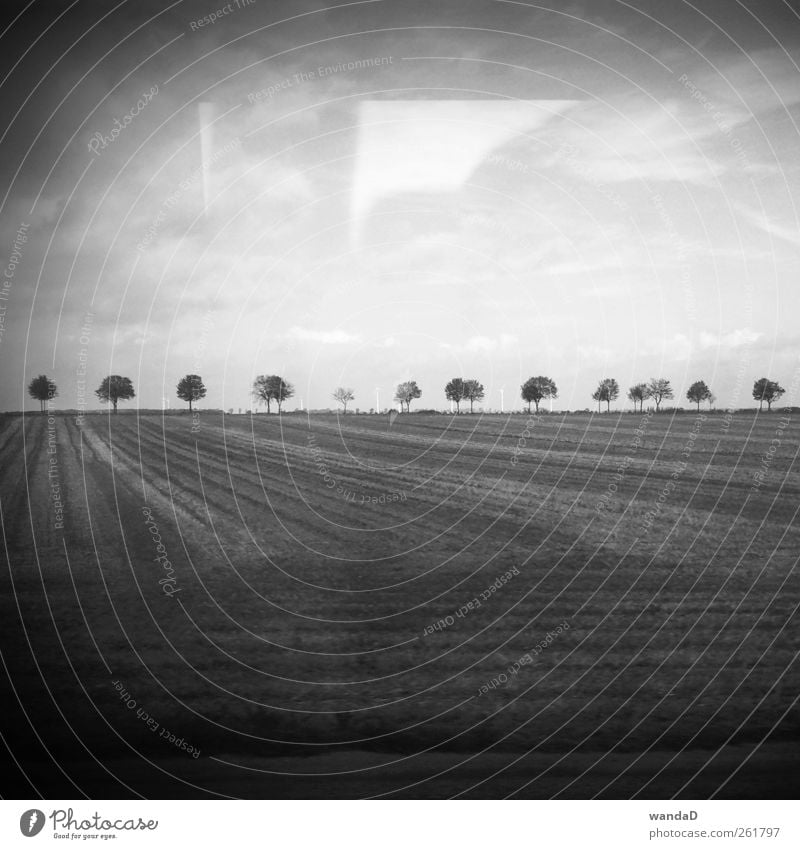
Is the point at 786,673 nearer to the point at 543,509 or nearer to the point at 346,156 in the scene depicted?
the point at 543,509

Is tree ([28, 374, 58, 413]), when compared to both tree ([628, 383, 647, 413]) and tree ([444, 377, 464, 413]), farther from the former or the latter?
tree ([628, 383, 647, 413])

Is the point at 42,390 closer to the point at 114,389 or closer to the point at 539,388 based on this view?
the point at 114,389

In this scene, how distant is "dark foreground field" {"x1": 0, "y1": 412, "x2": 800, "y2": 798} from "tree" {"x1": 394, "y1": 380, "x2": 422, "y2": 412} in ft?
0.80

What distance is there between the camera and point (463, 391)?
4.76 m

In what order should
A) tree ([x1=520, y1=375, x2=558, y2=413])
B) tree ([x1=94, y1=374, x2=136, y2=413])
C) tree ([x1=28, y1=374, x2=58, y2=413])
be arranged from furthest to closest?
1. tree ([x1=520, y1=375, x2=558, y2=413])
2. tree ([x1=94, y1=374, x2=136, y2=413])
3. tree ([x1=28, y1=374, x2=58, y2=413])

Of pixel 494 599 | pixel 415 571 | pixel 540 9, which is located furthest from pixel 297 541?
pixel 540 9

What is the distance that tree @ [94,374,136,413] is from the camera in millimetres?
4488

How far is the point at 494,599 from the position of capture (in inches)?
185

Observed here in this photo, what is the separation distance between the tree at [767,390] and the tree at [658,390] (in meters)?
0.69
